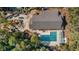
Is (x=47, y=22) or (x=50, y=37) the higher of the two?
(x=47, y=22)

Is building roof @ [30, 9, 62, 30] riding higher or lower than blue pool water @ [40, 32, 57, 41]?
higher

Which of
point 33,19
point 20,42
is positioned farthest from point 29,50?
point 33,19

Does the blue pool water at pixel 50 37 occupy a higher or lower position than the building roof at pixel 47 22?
lower
